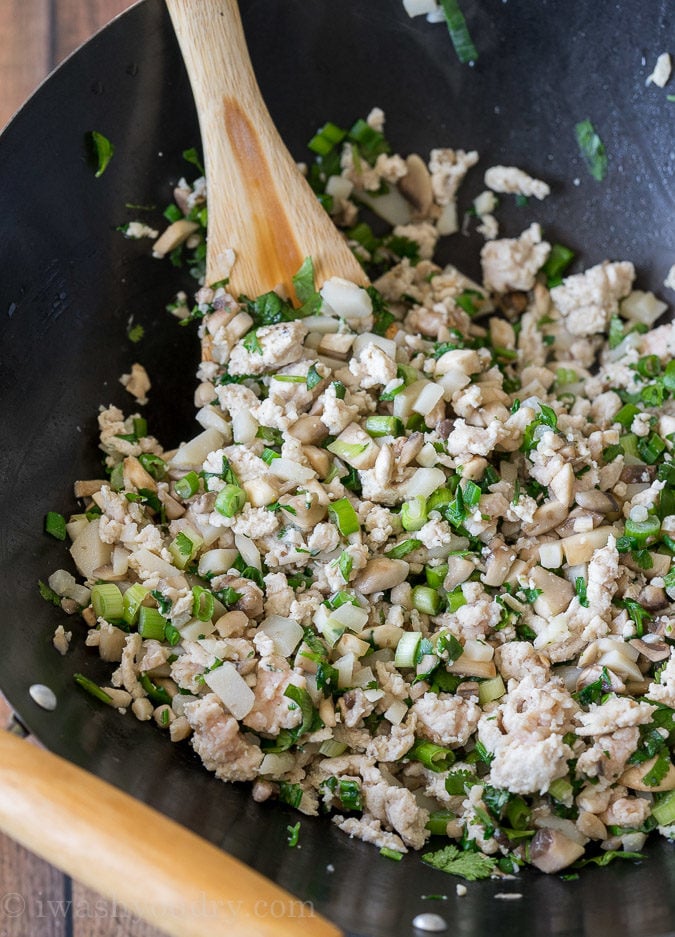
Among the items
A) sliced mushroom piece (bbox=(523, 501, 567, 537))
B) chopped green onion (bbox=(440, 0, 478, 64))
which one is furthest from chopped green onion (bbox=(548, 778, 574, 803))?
chopped green onion (bbox=(440, 0, 478, 64))

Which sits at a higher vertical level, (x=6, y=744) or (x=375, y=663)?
(x=6, y=744)

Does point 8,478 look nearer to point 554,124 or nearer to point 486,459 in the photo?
point 486,459

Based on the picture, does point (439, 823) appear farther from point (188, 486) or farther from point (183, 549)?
point (188, 486)

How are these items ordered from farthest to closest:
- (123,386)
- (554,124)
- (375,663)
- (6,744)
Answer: (554,124)
(123,386)
(375,663)
(6,744)

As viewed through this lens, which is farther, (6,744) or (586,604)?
(586,604)

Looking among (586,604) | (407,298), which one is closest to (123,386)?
(407,298)

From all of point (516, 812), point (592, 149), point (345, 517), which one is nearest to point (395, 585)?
point (345, 517)

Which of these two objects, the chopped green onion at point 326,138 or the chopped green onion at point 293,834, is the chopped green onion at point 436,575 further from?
the chopped green onion at point 326,138
